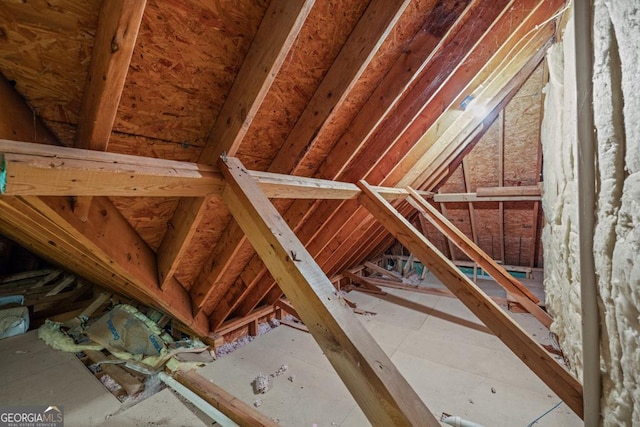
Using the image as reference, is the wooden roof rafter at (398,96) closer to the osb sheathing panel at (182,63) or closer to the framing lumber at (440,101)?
the framing lumber at (440,101)

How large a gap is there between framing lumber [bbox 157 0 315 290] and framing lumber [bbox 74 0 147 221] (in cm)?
44

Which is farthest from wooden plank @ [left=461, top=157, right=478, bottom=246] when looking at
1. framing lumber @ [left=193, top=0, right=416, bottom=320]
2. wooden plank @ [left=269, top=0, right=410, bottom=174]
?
wooden plank @ [left=269, top=0, right=410, bottom=174]

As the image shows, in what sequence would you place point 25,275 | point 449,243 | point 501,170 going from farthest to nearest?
point 449,243, point 25,275, point 501,170

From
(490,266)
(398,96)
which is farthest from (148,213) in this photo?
(490,266)

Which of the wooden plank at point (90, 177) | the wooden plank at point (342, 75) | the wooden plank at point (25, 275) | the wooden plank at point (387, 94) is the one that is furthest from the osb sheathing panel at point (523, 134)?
the wooden plank at point (25, 275)

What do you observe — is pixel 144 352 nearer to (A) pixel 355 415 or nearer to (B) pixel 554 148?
(A) pixel 355 415

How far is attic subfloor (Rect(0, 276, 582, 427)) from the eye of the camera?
2.03 meters

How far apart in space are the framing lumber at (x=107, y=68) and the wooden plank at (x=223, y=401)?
2.06 meters

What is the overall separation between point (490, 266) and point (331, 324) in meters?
2.55

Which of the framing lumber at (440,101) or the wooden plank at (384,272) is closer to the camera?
the framing lumber at (440,101)

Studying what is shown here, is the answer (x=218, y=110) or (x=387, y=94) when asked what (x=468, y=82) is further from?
(x=218, y=110)

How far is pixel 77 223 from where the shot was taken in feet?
4.29

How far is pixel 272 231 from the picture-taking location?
1.08 metres

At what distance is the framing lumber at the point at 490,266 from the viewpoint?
106 inches
